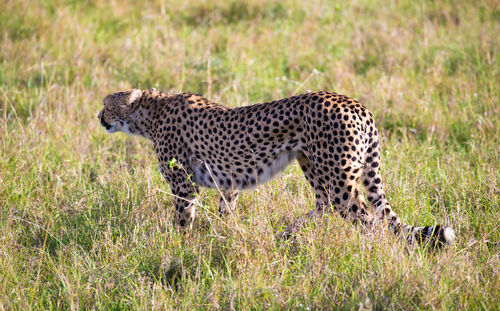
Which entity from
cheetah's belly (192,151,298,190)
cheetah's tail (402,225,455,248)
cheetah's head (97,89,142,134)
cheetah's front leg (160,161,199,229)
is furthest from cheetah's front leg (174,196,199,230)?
cheetah's tail (402,225,455,248)

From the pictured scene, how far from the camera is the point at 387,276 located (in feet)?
9.21

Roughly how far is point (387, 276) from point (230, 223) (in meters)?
0.98

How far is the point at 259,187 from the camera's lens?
3.92 metres

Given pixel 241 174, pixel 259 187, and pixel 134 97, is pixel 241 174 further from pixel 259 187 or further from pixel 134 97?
pixel 134 97

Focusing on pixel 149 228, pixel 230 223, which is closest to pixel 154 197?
pixel 149 228

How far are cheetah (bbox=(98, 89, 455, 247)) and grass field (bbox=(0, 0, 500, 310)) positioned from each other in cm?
14

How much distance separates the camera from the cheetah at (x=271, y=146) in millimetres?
3141

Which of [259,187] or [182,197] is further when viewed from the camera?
[259,187]

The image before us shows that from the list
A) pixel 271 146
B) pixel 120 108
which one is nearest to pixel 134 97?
pixel 120 108

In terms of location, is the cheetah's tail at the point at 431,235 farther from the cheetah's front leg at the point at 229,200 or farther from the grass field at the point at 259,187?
the cheetah's front leg at the point at 229,200

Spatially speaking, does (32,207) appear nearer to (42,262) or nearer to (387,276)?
(42,262)

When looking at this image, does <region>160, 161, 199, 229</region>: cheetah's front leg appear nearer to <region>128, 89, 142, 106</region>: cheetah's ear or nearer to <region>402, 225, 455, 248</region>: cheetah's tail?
<region>128, 89, 142, 106</region>: cheetah's ear

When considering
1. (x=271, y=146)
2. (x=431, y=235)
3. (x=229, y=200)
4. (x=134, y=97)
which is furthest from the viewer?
(x=134, y=97)

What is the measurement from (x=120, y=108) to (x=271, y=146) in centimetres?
127
